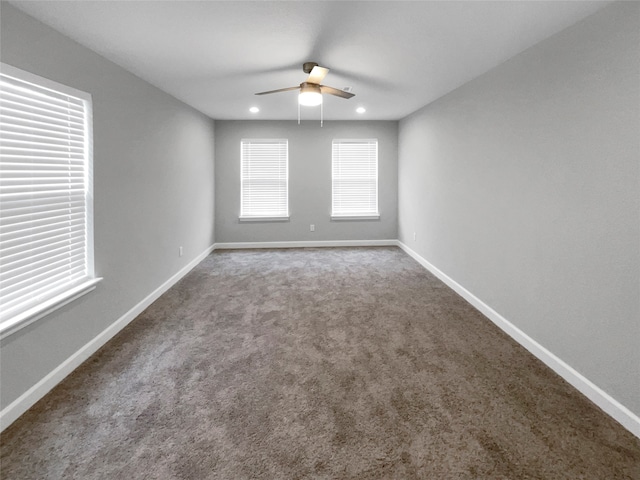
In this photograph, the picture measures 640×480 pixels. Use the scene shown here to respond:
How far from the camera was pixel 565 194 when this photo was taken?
98.1 inches

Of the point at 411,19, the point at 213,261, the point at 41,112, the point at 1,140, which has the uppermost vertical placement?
the point at 411,19

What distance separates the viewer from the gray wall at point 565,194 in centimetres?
203

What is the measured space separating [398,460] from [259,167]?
19.1ft

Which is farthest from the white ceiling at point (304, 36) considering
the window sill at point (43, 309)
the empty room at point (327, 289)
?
the window sill at point (43, 309)

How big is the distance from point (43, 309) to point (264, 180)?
4.89 metres

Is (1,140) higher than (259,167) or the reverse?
the reverse

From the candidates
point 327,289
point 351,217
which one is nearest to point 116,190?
point 327,289

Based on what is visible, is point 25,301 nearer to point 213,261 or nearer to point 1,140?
point 1,140

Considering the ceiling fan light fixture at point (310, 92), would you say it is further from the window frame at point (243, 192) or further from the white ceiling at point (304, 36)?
the window frame at point (243, 192)

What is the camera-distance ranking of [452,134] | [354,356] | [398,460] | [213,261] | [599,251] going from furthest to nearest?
1. [213,261]
2. [452,134]
3. [354,356]
4. [599,251]
5. [398,460]

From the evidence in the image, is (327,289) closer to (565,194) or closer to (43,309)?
(565,194)

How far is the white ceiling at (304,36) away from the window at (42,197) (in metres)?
0.50

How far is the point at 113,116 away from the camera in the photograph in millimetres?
3100

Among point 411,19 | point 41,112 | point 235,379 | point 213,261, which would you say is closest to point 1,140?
point 41,112
